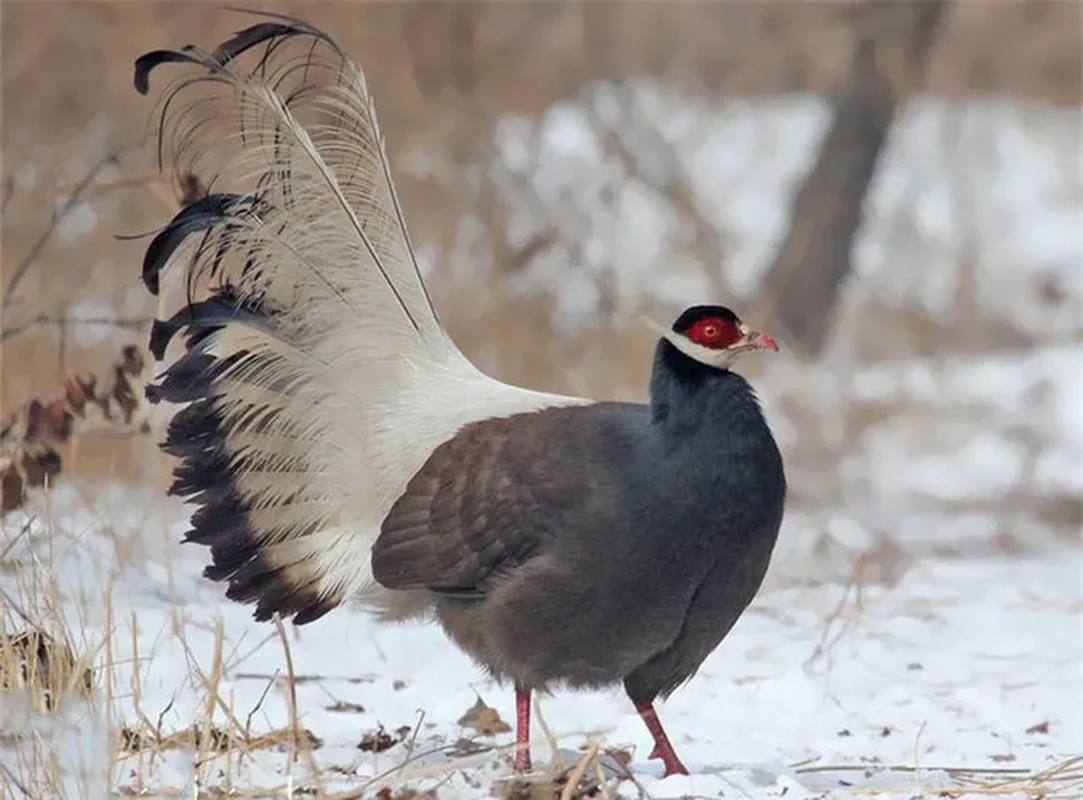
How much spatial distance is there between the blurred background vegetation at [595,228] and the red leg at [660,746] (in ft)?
13.8

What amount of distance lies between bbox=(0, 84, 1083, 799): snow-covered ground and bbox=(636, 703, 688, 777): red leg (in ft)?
0.17

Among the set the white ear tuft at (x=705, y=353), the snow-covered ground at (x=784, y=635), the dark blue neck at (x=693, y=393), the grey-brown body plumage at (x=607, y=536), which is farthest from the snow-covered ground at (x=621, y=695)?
the white ear tuft at (x=705, y=353)

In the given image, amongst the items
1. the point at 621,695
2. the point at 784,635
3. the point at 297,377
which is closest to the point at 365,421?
the point at 297,377

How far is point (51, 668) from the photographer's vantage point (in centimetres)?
458

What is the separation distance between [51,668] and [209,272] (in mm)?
1335

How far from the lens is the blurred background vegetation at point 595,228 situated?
37.3 ft

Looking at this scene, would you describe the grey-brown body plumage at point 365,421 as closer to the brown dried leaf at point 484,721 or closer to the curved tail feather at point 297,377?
the curved tail feather at point 297,377

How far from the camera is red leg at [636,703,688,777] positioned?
4980mm

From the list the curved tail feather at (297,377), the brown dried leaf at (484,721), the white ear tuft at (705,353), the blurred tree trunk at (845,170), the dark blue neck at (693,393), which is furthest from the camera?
the blurred tree trunk at (845,170)

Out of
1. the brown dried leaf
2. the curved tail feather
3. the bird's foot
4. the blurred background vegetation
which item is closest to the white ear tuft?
the curved tail feather

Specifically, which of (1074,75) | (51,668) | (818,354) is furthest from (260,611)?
(1074,75)

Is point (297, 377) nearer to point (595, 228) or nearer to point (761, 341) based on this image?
point (761, 341)

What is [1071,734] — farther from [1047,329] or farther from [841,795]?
[1047,329]

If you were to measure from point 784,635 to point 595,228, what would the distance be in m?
7.14
